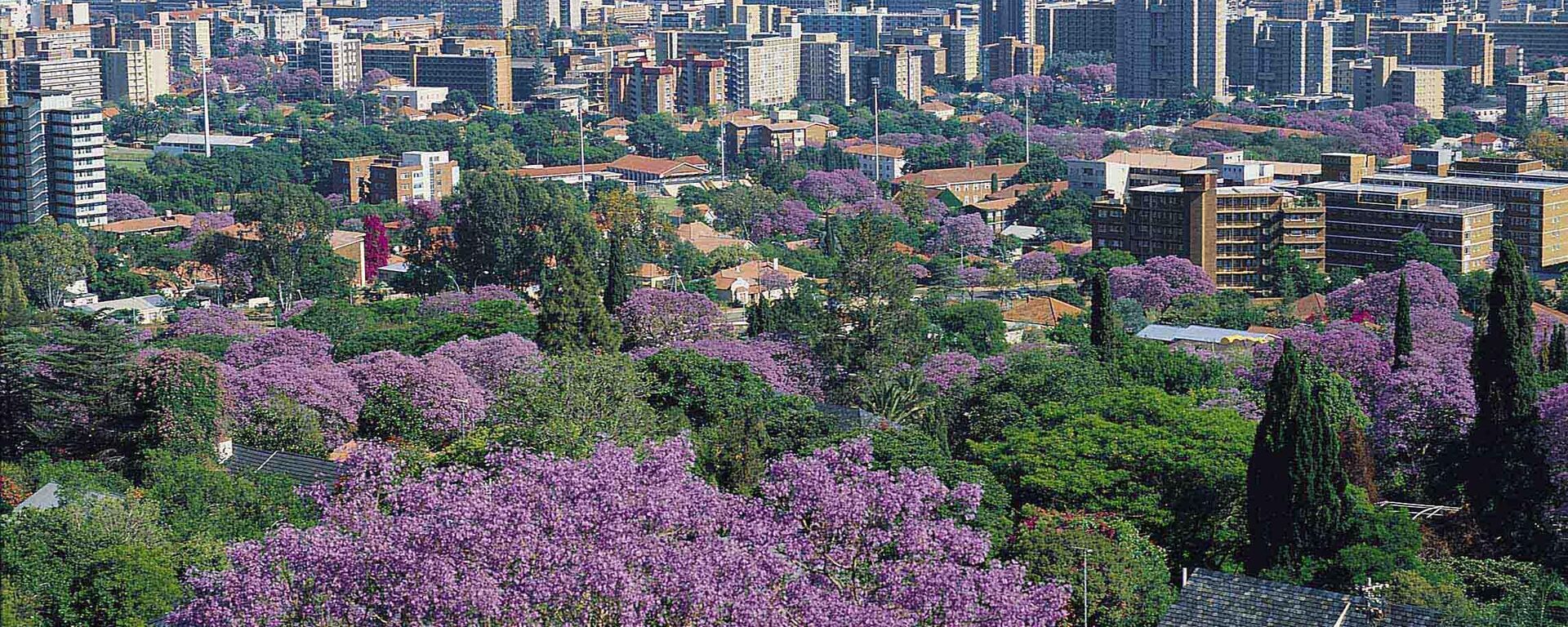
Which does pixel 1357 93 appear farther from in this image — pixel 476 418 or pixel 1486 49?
pixel 476 418

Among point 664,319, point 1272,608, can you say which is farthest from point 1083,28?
point 1272,608

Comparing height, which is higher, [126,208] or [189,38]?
[189,38]

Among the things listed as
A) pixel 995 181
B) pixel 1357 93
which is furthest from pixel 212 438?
pixel 1357 93

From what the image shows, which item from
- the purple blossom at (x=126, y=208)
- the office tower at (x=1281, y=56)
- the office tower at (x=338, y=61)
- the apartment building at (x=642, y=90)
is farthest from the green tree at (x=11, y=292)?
the office tower at (x=1281, y=56)

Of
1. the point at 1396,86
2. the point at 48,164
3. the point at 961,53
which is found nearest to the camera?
the point at 48,164

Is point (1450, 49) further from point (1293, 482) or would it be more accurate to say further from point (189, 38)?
point (1293, 482)

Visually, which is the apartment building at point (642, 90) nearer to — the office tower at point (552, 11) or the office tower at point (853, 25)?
the office tower at point (853, 25)

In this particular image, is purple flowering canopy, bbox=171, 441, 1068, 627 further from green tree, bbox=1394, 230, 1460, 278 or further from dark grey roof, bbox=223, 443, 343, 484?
green tree, bbox=1394, 230, 1460, 278
